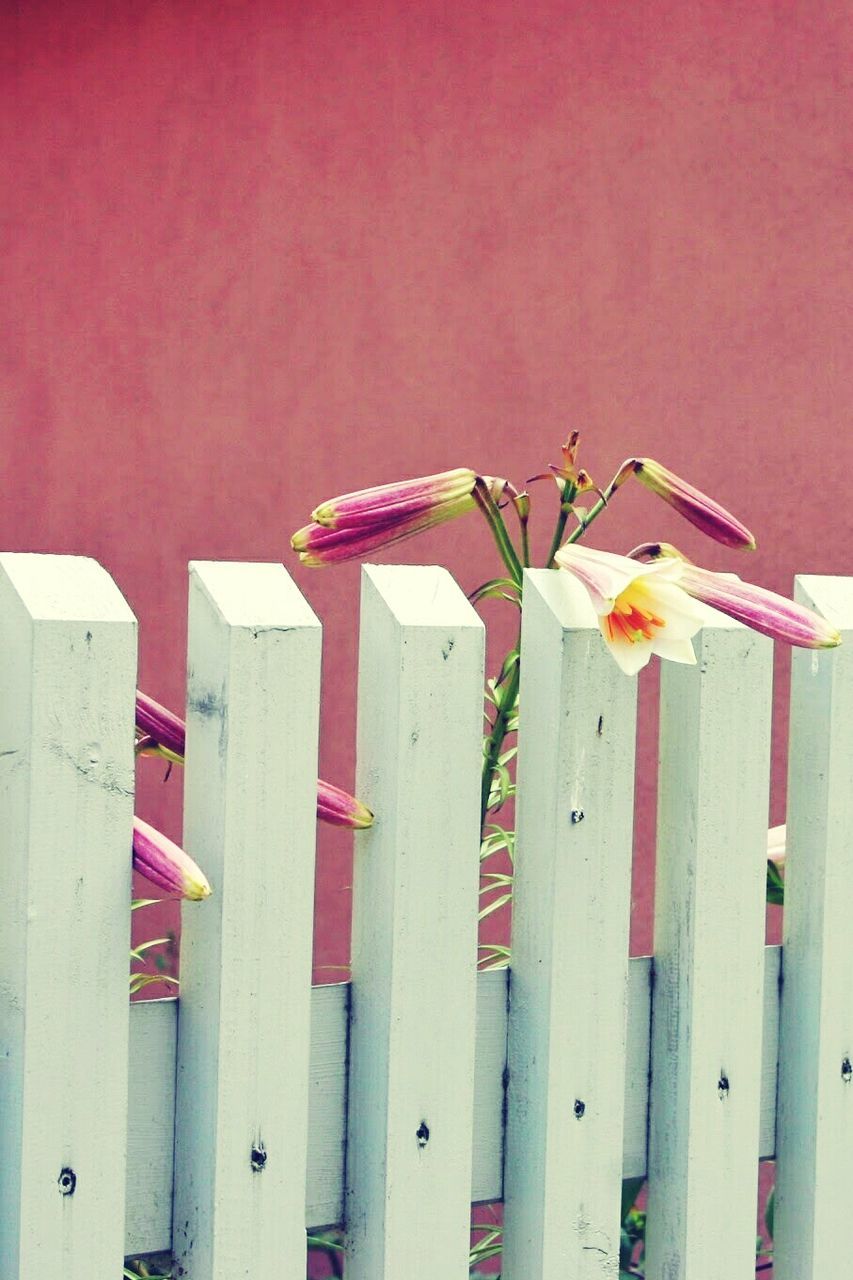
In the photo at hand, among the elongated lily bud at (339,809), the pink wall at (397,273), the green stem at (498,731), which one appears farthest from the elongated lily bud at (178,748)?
the pink wall at (397,273)

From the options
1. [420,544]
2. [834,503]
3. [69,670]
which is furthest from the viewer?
[420,544]

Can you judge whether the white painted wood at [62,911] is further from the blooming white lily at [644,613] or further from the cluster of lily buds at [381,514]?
the blooming white lily at [644,613]

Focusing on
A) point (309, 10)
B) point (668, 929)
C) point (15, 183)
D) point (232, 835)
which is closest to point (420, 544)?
point (309, 10)

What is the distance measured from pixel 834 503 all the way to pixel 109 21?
160cm

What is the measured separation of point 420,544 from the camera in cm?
229

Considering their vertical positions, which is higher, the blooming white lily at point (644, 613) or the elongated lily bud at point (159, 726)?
the blooming white lily at point (644, 613)

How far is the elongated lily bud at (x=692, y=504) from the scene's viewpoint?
39.3 inches

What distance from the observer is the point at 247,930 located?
90cm

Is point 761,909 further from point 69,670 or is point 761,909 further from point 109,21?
point 109,21

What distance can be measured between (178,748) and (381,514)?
20cm

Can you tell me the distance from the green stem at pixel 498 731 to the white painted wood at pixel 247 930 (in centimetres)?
16

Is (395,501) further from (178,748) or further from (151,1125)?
(151,1125)

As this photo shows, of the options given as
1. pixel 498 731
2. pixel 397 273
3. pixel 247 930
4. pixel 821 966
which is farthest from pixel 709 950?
pixel 397 273

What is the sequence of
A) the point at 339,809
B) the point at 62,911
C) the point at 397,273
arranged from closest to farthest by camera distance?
the point at 62,911 < the point at 339,809 < the point at 397,273
